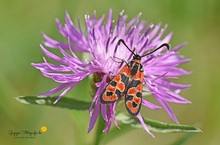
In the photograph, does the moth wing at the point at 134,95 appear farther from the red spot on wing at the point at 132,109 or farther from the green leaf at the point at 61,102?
the green leaf at the point at 61,102

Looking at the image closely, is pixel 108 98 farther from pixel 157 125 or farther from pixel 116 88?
pixel 157 125

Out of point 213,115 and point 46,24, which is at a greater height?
point 46,24

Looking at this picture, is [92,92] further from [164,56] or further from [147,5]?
[147,5]

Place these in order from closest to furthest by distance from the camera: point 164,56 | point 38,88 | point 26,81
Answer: point 164,56, point 38,88, point 26,81

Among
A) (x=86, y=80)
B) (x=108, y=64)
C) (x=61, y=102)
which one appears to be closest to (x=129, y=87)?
(x=108, y=64)

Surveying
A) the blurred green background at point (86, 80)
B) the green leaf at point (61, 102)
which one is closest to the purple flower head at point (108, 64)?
the green leaf at point (61, 102)

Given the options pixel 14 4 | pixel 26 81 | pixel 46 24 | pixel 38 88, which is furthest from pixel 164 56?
pixel 14 4
